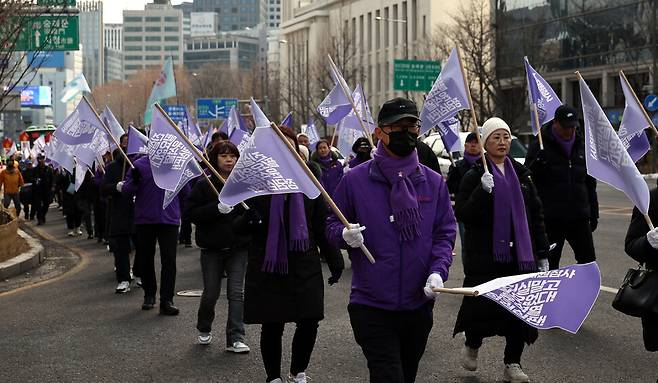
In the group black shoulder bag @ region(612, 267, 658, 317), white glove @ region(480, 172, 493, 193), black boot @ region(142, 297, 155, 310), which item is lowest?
Result: black boot @ region(142, 297, 155, 310)

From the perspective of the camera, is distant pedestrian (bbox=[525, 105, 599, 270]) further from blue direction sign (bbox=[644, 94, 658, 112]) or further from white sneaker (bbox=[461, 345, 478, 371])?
blue direction sign (bbox=[644, 94, 658, 112])

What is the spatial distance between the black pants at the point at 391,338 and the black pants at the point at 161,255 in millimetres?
4823

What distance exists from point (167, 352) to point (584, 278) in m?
4.08

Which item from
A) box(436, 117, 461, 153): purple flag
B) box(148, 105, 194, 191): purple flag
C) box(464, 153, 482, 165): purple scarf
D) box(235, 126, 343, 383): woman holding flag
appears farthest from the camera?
box(436, 117, 461, 153): purple flag

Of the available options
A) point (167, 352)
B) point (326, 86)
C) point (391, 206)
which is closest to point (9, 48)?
point (167, 352)

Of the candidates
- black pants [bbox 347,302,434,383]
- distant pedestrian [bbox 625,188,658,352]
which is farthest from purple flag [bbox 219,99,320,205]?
distant pedestrian [bbox 625,188,658,352]

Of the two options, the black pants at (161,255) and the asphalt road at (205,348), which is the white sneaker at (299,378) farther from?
the black pants at (161,255)

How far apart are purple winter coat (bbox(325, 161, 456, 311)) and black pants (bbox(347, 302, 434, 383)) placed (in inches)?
2.2

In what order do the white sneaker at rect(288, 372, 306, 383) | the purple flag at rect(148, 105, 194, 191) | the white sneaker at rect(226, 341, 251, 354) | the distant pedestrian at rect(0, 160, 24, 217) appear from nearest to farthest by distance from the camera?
the white sneaker at rect(288, 372, 306, 383) < the white sneaker at rect(226, 341, 251, 354) < the purple flag at rect(148, 105, 194, 191) < the distant pedestrian at rect(0, 160, 24, 217)

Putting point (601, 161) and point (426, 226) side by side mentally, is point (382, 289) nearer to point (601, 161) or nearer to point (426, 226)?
point (426, 226)

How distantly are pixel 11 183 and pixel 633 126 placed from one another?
806 inches

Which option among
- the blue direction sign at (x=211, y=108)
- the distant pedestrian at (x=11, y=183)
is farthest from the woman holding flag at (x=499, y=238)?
the blue direction sign at (x=211, y=108)

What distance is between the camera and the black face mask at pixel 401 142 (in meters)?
5.05

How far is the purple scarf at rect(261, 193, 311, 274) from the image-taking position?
20.9ft
